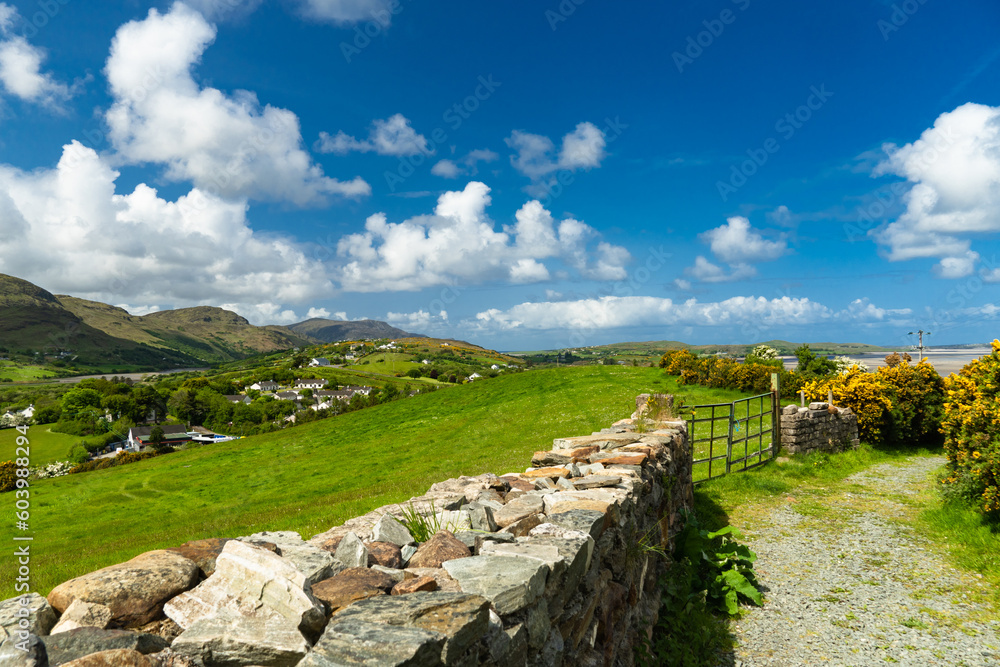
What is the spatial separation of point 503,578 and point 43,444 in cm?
4612

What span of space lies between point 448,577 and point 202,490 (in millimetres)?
24892

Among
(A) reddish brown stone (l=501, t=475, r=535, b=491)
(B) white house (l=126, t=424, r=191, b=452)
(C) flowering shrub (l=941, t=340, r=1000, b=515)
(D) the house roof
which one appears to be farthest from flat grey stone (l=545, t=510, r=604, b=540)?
(D) the house roof

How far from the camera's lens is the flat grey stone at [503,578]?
8.67 feet

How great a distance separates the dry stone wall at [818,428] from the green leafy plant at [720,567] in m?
9.66

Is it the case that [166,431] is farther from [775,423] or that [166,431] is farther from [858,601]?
[858,601]

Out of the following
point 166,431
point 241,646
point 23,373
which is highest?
point 241,646

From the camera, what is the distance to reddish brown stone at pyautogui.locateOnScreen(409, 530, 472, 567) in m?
3.22

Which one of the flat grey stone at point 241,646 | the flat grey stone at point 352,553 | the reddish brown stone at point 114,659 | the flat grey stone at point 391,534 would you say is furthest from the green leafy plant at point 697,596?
the reddish brown stone at point 114,659

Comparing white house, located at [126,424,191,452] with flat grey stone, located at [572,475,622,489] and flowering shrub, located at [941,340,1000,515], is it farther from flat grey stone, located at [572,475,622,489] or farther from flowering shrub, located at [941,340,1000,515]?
flowering shrub, located at [941,340,1000,515]

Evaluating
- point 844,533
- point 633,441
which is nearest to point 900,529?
Answer: point 844,533

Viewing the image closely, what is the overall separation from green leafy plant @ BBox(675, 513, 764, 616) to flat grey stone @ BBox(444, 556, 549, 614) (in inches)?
211

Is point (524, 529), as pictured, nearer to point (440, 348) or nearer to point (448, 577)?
point (448, 577)

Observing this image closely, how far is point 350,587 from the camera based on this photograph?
8.61 ft

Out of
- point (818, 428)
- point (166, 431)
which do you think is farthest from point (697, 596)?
point (166, 431)
